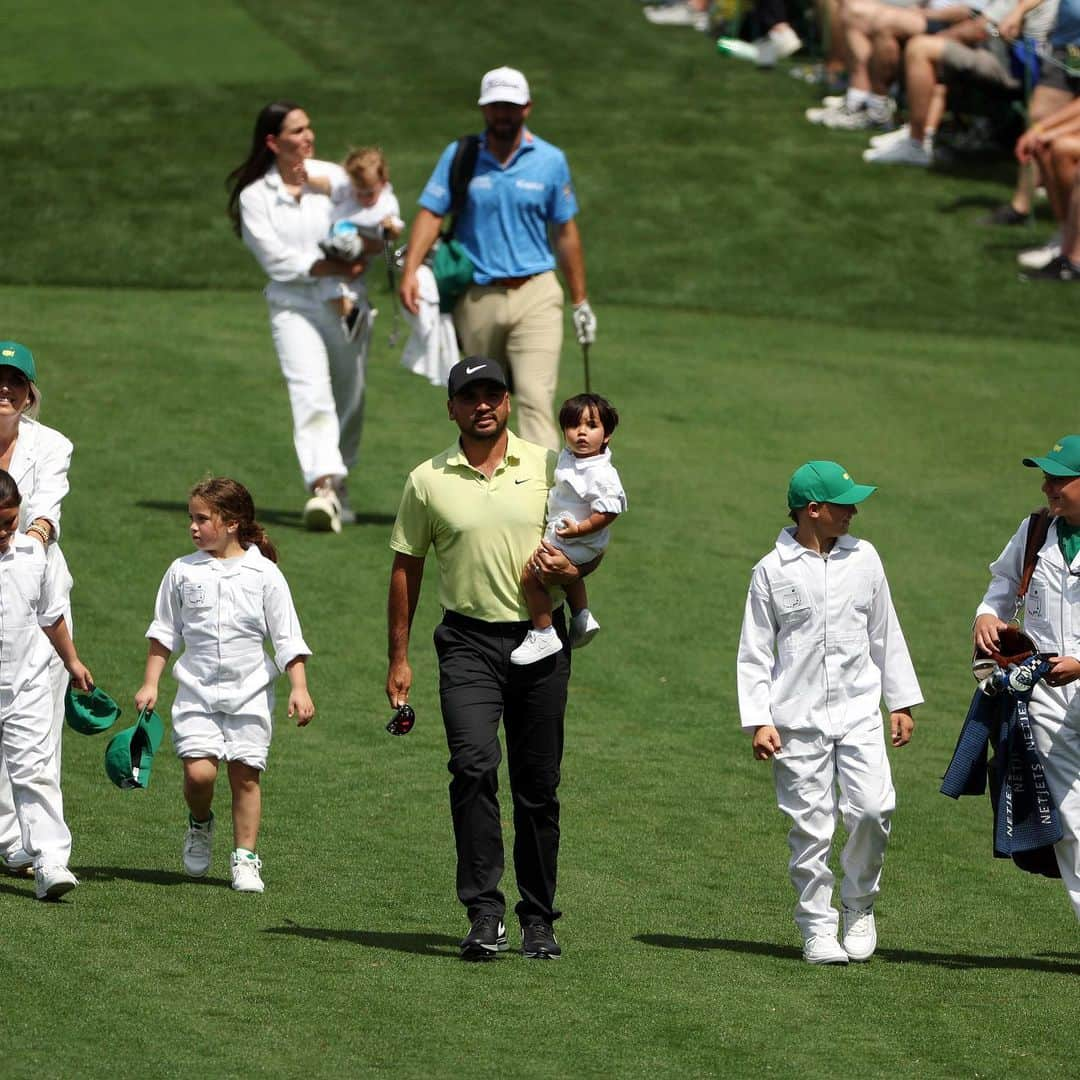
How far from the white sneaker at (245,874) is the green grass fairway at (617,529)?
0.07 metres

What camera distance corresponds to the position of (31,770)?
783 cm

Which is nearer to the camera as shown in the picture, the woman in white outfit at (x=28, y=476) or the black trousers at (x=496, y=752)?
the black trousers at (x=496, y=752)

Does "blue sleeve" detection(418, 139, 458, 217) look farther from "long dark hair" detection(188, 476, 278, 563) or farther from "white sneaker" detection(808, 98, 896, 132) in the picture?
"white sneaker" detection(808, 98, 896, 132)

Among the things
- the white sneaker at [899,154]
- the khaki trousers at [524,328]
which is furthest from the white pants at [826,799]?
the white sneaker at [899,154]

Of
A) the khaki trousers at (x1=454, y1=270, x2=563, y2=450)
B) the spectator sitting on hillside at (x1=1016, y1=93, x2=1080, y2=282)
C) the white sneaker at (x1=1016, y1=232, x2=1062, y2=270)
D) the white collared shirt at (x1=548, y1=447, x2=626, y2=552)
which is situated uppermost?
the white collared shirt at (x1=548, y1=447, x2=626, y2=552)

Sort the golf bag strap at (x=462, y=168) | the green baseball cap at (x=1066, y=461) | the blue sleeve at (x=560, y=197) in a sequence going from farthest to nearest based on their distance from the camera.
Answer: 1. the blue sleeve at (x=560, y=197)
2. the golf bag strap at (x=462, y=168)
3. the green baseball cap at (x=1066, y=461)

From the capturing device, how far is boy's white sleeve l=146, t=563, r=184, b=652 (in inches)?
318

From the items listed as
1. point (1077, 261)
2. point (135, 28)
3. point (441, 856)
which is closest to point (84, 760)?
point (441, 856)

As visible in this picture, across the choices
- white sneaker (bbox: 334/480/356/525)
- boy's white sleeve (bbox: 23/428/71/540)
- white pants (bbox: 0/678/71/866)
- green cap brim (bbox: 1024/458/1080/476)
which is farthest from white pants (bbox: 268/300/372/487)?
green cap brim (bbox: 1024/458/1080/476)

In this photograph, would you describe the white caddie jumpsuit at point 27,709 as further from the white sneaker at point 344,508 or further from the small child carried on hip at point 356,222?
the white sneaker at point 344,508

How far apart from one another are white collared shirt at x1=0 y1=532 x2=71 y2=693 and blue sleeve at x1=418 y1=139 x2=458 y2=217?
15.5 ft

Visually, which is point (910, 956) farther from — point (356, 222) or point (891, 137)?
point (891, 137)

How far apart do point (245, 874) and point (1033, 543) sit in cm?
A: 308

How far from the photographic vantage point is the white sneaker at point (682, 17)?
27.9m
